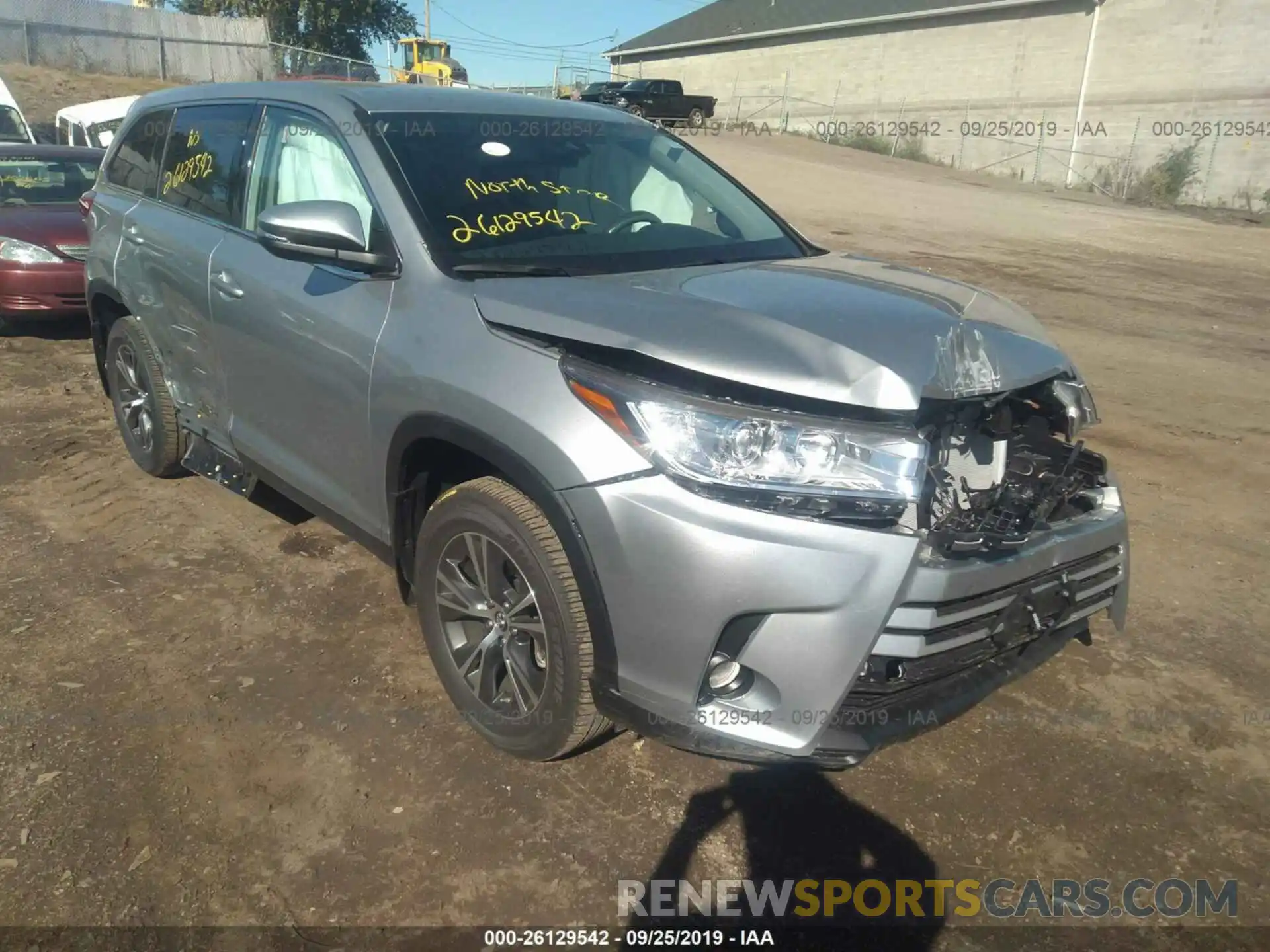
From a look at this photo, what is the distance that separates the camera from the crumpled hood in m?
2.28

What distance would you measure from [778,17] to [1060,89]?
51.8ft

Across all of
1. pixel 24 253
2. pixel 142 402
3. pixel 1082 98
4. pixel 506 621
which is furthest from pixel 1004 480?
pixel 1082 98

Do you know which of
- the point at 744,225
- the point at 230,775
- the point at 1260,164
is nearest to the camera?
the point at 230,775

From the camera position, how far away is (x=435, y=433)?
269cm

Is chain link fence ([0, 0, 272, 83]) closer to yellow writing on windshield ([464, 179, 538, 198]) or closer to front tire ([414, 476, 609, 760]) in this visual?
yellow writing on windshield ([464, 179, 538, 198])

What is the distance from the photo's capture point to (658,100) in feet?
106

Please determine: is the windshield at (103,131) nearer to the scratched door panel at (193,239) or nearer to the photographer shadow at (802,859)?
the scratched door panel at (193,239)

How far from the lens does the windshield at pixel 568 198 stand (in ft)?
9.98

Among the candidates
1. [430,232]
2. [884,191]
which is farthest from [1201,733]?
[884,191]

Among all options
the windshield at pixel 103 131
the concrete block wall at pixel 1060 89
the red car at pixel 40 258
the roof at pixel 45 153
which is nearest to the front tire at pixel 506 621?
the red car at pixel 40 258

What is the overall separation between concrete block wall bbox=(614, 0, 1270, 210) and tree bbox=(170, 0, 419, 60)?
1888 cm

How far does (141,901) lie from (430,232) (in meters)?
1.98

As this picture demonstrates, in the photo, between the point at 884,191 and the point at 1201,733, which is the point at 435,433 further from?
the point at 884,191

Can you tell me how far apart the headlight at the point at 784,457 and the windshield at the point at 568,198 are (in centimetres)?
94
